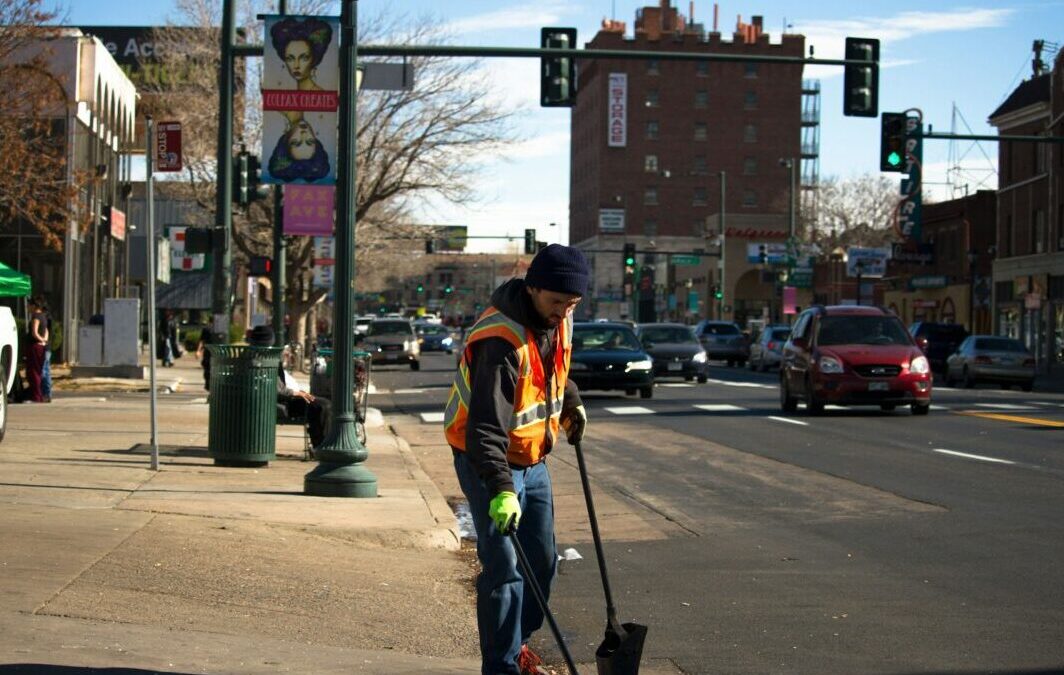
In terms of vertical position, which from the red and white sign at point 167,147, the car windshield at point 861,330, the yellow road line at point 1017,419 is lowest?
the yellow road line at point 1017,419

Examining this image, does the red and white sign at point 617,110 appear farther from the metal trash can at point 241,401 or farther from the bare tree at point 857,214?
the metal trash can at point 241,401

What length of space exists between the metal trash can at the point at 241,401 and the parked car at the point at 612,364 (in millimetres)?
14841

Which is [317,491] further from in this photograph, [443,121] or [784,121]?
[784,121]

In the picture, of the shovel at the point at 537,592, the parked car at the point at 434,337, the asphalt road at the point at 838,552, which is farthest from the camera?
the parked car at the point at 434,337

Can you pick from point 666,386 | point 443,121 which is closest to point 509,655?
point 666,386

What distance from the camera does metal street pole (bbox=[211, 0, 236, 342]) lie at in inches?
Answer: 766

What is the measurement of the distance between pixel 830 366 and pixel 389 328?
2965 centimetres

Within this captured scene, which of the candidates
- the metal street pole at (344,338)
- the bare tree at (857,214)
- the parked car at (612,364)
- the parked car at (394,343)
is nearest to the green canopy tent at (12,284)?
the metal street pole at (344,338)

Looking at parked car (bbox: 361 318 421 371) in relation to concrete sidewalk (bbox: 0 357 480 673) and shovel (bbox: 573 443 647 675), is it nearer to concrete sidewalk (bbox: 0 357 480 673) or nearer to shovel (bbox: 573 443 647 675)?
concrete sidewalk (bbox: 0 357 480 673)

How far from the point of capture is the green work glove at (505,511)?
5723 mm

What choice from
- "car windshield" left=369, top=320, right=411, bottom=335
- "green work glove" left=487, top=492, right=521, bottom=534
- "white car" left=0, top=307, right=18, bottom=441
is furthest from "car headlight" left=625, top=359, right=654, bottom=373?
"green work glove" left=487, top=492, right=521, bottom=534

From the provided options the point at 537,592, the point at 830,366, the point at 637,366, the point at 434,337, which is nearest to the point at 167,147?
the point at 537,592

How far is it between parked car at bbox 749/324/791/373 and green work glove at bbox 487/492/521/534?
46737 mm

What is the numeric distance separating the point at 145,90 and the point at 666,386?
2420 cm
